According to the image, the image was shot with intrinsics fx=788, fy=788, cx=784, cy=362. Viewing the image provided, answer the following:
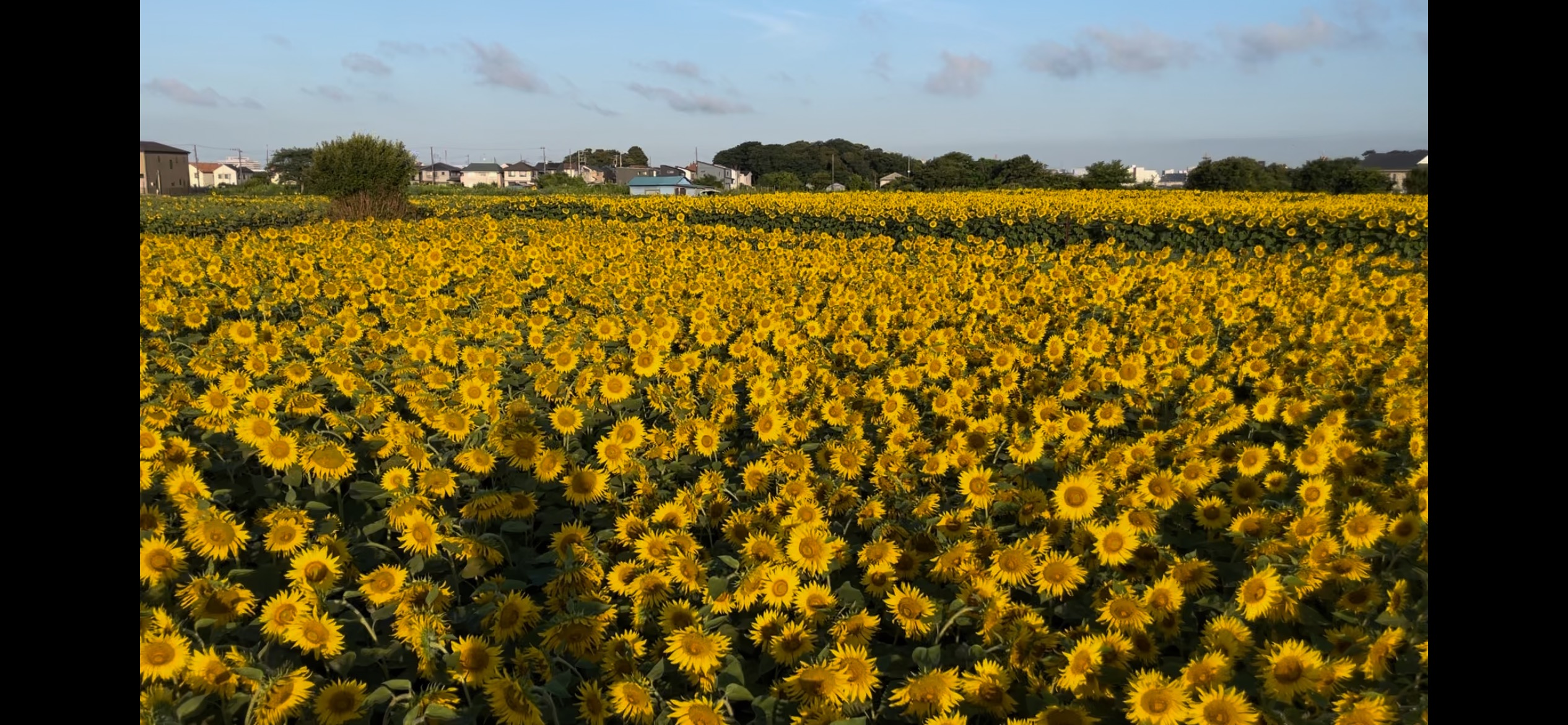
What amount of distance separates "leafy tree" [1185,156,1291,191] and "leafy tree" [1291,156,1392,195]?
1.12 metres

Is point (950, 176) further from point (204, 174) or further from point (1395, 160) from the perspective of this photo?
point (204, 174)

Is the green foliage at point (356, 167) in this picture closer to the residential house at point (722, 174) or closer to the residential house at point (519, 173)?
the residential house at point (722, 174)

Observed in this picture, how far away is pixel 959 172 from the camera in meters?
64.2

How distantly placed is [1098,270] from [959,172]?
59778 mm

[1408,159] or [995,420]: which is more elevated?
[1408,159]

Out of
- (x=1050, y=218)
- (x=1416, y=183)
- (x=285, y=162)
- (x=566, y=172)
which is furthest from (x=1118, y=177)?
(x=285, y=162)

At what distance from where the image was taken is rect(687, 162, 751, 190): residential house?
125 meters

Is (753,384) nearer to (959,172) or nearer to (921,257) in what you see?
(921,257)

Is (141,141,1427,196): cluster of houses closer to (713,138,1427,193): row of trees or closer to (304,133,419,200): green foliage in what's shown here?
(713,138,1427,193): row of trees

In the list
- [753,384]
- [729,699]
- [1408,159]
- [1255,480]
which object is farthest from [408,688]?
[1408,159]

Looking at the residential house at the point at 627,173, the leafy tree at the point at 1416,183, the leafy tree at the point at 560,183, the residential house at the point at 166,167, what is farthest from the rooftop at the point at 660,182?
the leafy tree at the point at 1416,183

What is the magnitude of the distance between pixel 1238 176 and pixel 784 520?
5095cm

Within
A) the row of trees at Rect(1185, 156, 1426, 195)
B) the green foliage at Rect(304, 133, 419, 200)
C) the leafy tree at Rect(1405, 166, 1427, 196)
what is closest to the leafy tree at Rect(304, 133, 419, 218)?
the green foliage at Rect(304, 133, 419, 200)

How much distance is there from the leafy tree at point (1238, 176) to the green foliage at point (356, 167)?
132ft
